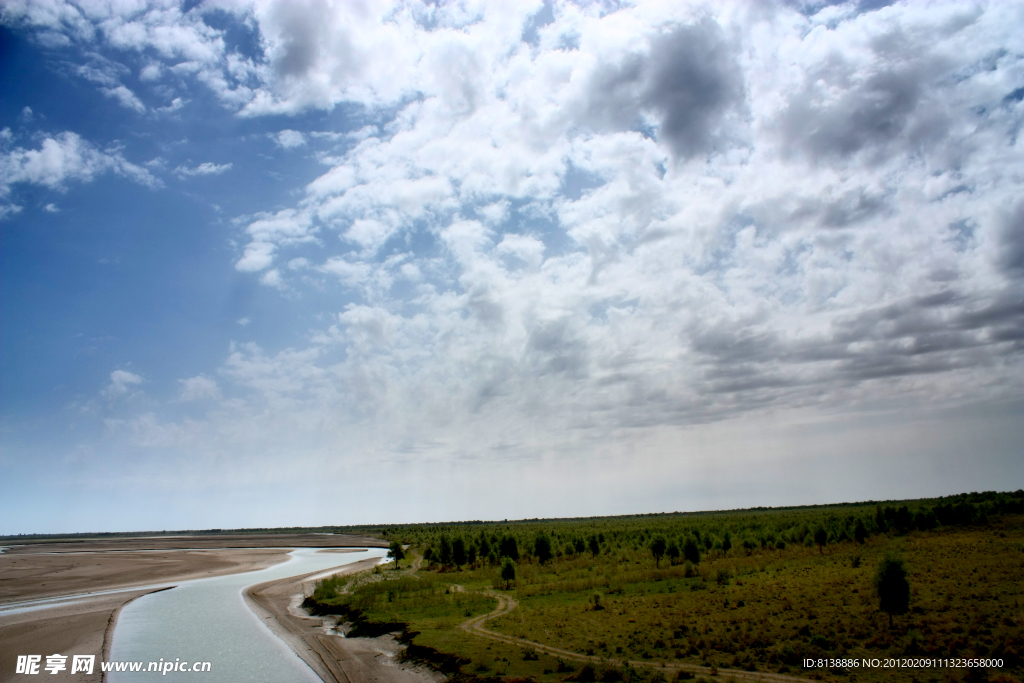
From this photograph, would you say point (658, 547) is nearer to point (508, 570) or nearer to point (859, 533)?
point (508, 570)

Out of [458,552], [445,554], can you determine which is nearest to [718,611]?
[458,552]

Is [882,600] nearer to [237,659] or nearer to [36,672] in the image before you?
[237,659]

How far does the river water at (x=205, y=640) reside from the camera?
26.6m

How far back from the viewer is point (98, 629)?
3691cm

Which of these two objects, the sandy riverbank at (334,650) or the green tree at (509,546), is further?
the green tree at (509,546)

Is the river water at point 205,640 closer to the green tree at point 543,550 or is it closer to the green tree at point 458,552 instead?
the green tree at point 458,552

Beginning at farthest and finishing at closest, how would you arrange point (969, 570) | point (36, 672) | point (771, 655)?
point (969, 570) → point (36, 672) → point (771, 655)

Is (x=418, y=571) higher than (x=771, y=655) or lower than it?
lower

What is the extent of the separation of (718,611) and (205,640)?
1264 inches

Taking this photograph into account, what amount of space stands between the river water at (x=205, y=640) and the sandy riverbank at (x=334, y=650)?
792mm

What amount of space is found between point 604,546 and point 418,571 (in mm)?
29067

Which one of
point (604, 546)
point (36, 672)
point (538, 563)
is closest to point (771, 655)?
point (36, 672)

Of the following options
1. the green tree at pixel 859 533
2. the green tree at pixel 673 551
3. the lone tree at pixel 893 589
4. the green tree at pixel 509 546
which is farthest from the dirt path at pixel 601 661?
the green tree at pixel 859 533

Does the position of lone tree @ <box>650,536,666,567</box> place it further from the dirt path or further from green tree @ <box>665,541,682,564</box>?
the dirt path
